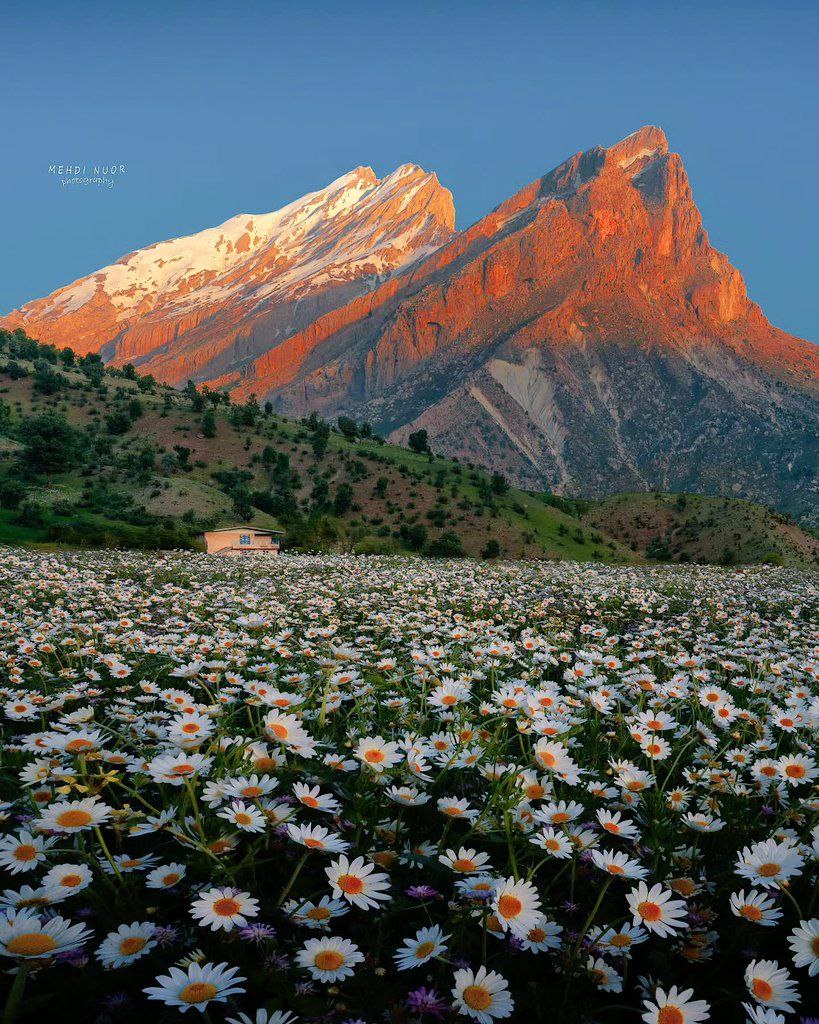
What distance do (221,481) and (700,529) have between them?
77.5 meters

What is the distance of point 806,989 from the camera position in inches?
70.4

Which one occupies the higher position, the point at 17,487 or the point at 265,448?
the point at 265,448

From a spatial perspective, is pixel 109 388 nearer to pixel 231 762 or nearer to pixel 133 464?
pixel 133 464

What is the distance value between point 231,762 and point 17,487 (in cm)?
7008

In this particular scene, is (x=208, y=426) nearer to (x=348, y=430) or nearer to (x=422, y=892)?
(x=348, y=430)

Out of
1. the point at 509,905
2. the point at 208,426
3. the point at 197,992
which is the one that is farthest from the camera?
the point at 208,426

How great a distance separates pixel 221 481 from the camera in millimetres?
97250

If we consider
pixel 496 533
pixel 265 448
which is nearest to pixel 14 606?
pixel 496 533

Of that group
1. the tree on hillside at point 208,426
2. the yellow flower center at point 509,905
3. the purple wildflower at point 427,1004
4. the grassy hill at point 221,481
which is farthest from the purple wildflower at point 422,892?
the tree on hillside at point 208,426

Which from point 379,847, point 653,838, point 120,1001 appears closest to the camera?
point 120,1001

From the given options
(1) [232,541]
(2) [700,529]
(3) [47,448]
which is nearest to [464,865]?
(1) [232,541]

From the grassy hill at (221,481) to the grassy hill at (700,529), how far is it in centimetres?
1185

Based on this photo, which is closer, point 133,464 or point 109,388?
point 133,464

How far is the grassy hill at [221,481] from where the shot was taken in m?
63.5
